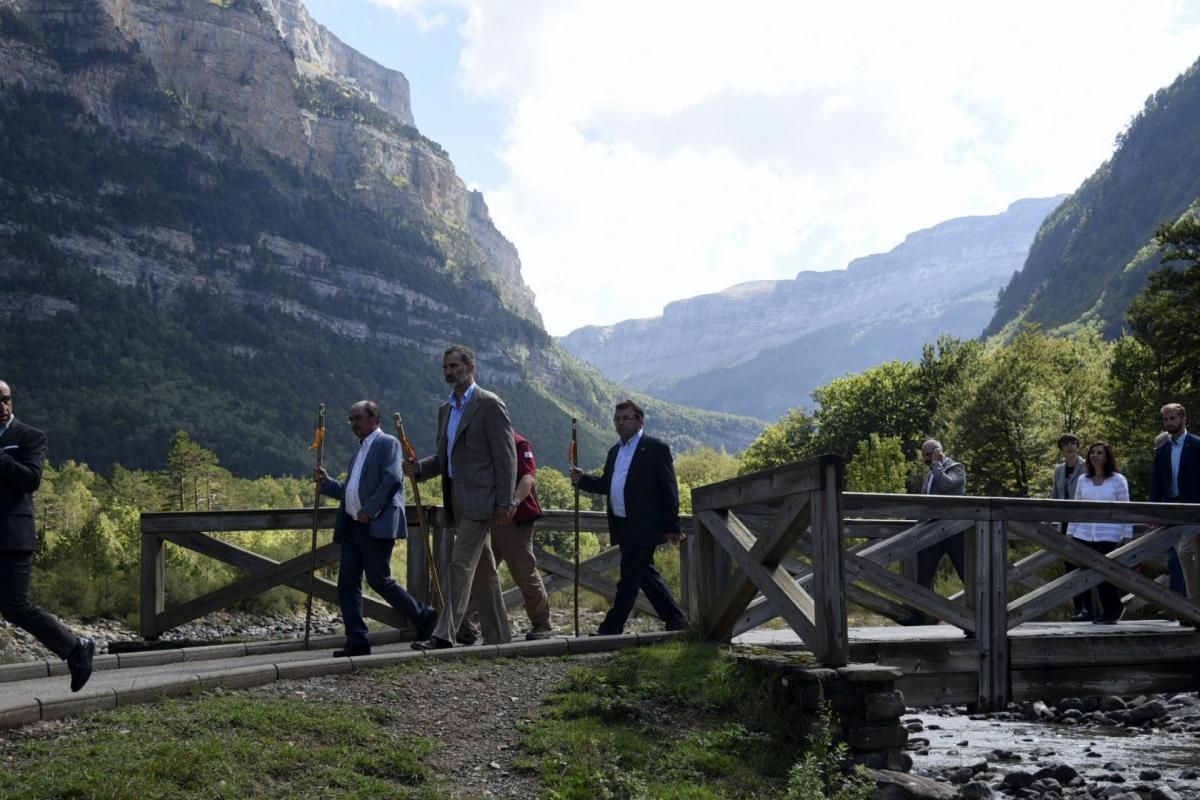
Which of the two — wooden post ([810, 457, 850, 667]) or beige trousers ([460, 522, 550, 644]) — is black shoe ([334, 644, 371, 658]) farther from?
wooden post ([810, 457, 850, 667])

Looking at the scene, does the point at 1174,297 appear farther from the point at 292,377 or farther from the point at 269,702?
the point at 292,377

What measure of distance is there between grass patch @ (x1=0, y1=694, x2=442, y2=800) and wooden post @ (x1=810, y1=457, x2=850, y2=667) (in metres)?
2.61

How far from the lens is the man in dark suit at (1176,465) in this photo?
11.5 meters

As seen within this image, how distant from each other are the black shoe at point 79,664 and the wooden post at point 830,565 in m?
4.34

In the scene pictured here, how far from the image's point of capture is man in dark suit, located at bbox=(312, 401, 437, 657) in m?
9.21

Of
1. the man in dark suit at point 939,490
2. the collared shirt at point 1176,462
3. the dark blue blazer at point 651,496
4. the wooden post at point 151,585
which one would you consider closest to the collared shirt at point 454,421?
the dark blue blazer at point 651,496

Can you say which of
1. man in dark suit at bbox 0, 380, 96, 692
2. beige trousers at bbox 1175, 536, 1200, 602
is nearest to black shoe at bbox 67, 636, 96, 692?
man in dark suit at bbox 0, 380, 96, 692

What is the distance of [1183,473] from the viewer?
11.6 m

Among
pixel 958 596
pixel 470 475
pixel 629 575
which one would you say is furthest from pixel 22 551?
pixel 958 596

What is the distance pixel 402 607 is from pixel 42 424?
13598 centimetres

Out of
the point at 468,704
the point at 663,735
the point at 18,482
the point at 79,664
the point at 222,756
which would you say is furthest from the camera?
the point at 468,704

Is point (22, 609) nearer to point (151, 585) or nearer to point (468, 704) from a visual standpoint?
point (468, 704)

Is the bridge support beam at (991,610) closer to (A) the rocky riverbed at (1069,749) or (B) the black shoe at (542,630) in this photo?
(A) the rocky riverbed at (1069,749)

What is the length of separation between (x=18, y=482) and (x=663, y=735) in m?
4.06
